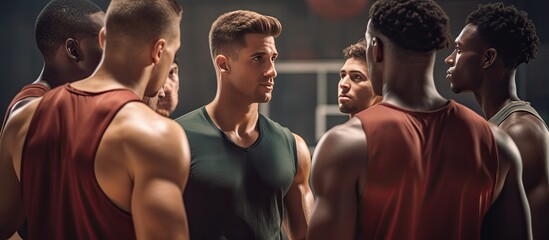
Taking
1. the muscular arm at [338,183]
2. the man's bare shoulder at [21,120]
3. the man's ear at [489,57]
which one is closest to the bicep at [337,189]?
the muscular arm at [338,183]

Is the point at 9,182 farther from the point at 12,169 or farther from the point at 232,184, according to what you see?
the point at 232,184

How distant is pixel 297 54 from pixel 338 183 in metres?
6.99

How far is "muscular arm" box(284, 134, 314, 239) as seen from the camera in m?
3.82

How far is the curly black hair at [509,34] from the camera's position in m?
3.52

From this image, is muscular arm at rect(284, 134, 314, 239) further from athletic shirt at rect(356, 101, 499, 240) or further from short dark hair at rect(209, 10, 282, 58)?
athletic shirt at rect(356, 101, 499, 240)

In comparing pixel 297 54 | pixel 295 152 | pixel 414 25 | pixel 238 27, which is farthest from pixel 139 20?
pixel 297 54

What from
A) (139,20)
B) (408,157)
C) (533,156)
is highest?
(139,20)

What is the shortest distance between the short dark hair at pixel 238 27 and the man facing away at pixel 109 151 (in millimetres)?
1114

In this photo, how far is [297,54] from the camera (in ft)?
30.5

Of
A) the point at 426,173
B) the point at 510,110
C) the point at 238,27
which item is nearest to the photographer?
the point at 426,173

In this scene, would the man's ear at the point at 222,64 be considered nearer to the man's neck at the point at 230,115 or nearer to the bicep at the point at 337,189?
the man's neck at the point at 230,115

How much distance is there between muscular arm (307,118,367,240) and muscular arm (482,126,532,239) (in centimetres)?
52

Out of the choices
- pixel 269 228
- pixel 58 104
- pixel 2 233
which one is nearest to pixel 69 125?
pixel 58 104

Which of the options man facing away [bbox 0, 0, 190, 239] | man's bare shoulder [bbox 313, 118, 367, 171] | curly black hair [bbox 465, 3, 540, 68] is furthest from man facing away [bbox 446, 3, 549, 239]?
man facing away [bbox 0, 0, 190, 239]
